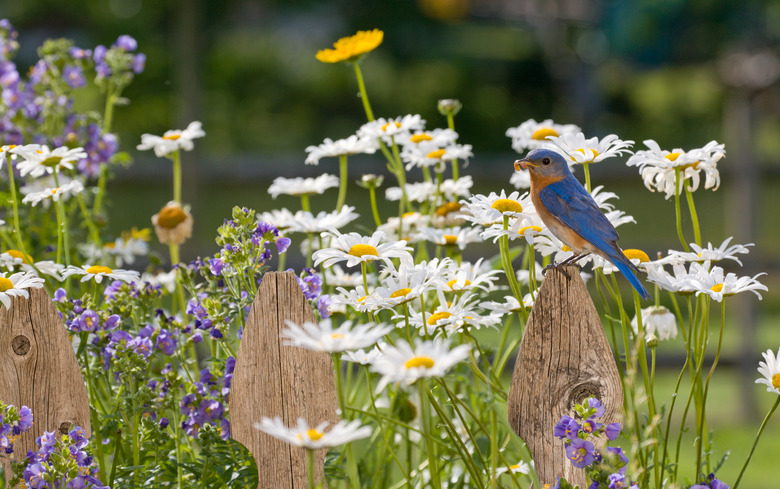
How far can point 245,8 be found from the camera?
41.3 ft

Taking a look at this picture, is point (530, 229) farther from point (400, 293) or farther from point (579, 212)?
point (400, 293)

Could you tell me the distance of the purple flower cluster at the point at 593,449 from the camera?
1.12 meters

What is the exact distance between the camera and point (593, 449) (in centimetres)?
118

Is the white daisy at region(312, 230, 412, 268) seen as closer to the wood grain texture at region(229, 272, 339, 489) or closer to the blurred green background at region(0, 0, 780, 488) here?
the wood grain texture at region(229, 272, 339, 489)

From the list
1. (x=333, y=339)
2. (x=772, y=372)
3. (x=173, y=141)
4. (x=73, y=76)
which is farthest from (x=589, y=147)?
A: (x=73, y=76)

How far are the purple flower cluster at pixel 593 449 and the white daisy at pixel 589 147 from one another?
0.38 metres

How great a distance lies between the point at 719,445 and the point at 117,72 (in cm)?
339

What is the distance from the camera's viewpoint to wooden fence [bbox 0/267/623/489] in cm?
132

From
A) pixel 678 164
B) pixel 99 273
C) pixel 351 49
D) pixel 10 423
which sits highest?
pixel 351 49

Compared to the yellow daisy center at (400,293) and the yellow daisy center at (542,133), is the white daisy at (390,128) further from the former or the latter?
the yellow daisy center at (400,293)

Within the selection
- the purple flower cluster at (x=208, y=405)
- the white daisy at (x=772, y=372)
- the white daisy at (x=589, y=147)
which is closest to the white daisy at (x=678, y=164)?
the white daisy at (x=589, y=147)

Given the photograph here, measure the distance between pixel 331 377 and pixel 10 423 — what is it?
0.45m

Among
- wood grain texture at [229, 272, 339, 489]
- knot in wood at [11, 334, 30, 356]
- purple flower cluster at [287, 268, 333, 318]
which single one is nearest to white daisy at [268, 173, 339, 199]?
purple flower cluster at [287, 268, 333, 318]

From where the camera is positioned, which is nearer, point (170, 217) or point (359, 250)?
point (359, 250)
